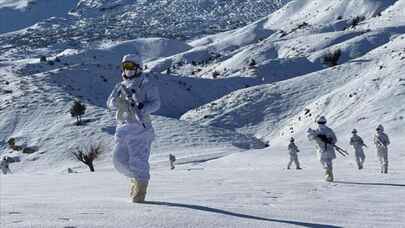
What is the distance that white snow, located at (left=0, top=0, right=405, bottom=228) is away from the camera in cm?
819

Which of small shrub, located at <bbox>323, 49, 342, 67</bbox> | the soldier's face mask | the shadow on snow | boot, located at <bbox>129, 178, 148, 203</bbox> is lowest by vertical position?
the shadow on snow

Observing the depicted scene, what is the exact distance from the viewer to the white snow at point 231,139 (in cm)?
819

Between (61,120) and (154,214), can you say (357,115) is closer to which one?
(61,120)

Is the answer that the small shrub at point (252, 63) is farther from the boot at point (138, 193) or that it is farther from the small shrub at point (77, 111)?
the boot at point (138, 193)

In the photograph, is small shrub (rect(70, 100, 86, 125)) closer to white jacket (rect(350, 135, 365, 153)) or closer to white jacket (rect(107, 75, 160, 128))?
white jacket (rect(350, 135, 365, 153))

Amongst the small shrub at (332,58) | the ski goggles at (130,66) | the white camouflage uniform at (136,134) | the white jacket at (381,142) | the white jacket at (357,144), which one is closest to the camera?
the white camouflage uniform at (136,134)

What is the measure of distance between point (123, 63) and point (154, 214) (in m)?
2.71

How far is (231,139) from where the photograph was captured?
58.5 metres

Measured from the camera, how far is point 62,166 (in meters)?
54.0

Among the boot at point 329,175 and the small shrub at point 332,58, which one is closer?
the boot at point 329,175

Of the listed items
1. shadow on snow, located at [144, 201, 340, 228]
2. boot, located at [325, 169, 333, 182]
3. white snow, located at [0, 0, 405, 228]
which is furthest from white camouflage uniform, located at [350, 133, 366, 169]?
shadow on snow, located at [144, 201, 340, 228]

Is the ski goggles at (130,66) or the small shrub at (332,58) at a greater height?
the small shrub at (332,58)

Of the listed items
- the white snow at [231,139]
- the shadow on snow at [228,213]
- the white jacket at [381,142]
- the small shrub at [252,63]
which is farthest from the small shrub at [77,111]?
the shadow on snow at [228,213]

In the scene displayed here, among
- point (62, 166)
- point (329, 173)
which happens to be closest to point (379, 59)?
point (62, 166)
